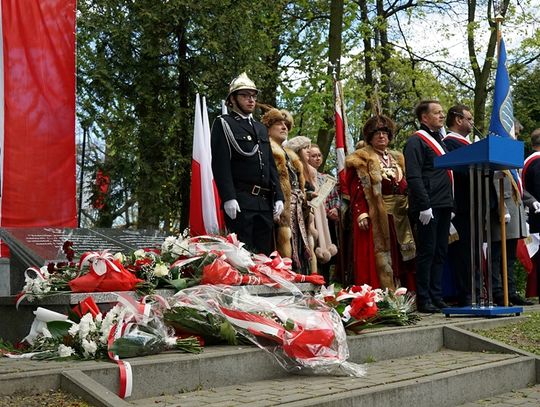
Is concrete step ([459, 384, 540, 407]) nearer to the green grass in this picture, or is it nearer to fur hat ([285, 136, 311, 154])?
the green grass

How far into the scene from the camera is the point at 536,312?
8.90 metres

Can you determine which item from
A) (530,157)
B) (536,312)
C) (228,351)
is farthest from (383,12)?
(228,351)

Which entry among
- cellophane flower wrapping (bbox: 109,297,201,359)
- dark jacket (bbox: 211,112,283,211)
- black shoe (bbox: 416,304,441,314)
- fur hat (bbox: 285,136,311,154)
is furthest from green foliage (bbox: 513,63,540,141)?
cellophane flower wrapping (bbox: 109,297,201,359)

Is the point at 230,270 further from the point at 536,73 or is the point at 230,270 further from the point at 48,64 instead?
the point at 536,73

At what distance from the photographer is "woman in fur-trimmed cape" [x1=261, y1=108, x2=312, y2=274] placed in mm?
9023

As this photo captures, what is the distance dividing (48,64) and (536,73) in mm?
27821

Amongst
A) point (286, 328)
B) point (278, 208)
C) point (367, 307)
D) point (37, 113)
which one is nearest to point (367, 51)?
point (37, 113)

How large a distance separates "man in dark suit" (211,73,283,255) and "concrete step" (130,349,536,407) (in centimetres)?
213

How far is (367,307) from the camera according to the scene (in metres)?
6.73

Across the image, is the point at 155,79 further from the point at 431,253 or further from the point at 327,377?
the point at 327,377

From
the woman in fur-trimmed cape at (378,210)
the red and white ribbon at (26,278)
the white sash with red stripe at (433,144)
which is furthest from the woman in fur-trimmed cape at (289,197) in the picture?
the red and white ribbon at (26,278)

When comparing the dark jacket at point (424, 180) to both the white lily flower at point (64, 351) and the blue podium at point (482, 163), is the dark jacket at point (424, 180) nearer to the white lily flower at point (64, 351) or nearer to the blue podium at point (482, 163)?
the blue podium at point (482, 163)

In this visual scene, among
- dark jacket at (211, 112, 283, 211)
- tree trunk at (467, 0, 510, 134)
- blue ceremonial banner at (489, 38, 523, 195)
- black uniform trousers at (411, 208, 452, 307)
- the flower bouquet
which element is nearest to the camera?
the flower bouquet

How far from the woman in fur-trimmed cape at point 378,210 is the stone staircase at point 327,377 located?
1.97 meters
